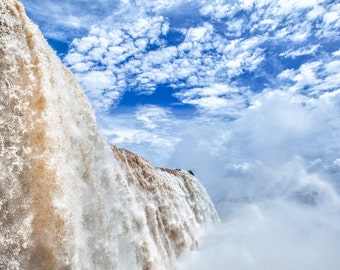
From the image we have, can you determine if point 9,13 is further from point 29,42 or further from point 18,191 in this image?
point 18,191

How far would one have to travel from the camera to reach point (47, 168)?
6.36m

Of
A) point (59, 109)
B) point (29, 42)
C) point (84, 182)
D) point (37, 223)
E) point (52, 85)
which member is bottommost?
point (37, 223)

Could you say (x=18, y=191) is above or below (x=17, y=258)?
above

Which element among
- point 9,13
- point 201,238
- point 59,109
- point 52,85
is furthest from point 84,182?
point 201,238

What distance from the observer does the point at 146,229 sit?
12477 mm

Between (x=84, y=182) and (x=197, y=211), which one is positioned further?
(x=197, y=211)

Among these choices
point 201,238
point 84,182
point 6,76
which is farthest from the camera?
point 201,238

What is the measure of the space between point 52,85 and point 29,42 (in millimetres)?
978

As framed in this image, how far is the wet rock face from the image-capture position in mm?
6031

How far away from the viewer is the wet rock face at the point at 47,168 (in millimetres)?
6031

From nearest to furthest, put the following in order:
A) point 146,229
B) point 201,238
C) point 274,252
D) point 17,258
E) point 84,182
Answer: point 17,258 → point 84,182 → point 146,229 → point 274,252 → point 201,238

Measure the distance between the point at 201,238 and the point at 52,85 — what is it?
16.8 metres

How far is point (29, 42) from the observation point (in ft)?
23.4

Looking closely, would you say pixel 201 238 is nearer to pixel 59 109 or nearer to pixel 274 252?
pixel 274 252
